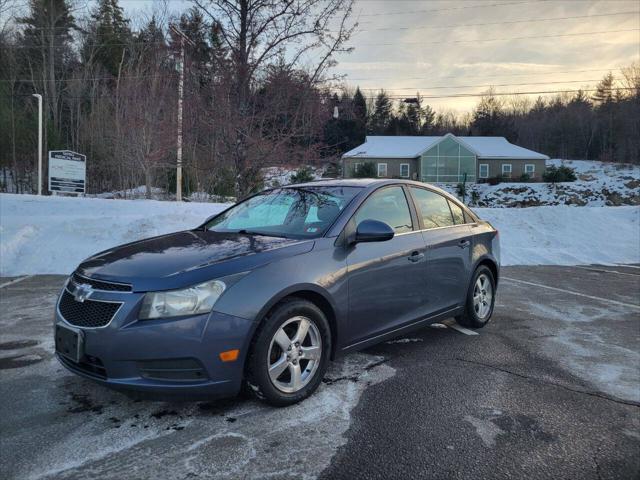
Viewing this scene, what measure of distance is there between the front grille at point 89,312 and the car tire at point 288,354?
2.94 feet

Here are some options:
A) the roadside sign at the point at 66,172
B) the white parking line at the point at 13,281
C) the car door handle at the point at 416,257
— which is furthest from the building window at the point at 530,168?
the car door handle at the point at 416,257

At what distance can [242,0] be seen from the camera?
10945 millimetres

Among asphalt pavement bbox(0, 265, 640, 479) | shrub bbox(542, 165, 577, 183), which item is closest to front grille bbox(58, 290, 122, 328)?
asphalt pavement bbox(0, 265, 640, 479)

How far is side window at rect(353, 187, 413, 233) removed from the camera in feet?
13.5

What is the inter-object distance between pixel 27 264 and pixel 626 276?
38.4ft

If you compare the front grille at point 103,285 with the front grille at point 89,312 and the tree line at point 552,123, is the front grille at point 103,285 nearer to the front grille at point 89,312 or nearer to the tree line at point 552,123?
the front grille at point 89,312

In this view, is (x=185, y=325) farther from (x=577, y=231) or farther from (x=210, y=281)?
(x=577, y=231)

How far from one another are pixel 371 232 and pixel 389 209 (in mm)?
766

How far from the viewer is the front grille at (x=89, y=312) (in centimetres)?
294

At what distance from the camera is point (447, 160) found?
51.5 m

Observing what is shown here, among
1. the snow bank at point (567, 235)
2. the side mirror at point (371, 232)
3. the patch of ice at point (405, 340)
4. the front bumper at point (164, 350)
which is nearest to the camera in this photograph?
the front bumper at point (164, 350)

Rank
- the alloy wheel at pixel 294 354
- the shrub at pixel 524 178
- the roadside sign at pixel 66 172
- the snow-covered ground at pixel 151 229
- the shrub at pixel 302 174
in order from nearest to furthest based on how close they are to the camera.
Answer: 1. the alloy wheel at pixel 294 354
2. the snow-covered ground at pixel 151 229
3. the shrub at pixel 302 174
4. the roadside sign at pixel 66 172
5. the shrub at pixel 524 178

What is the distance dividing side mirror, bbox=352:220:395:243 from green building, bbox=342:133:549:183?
151ft

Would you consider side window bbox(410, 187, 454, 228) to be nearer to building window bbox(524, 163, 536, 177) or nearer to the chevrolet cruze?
the chevrolet cruze
